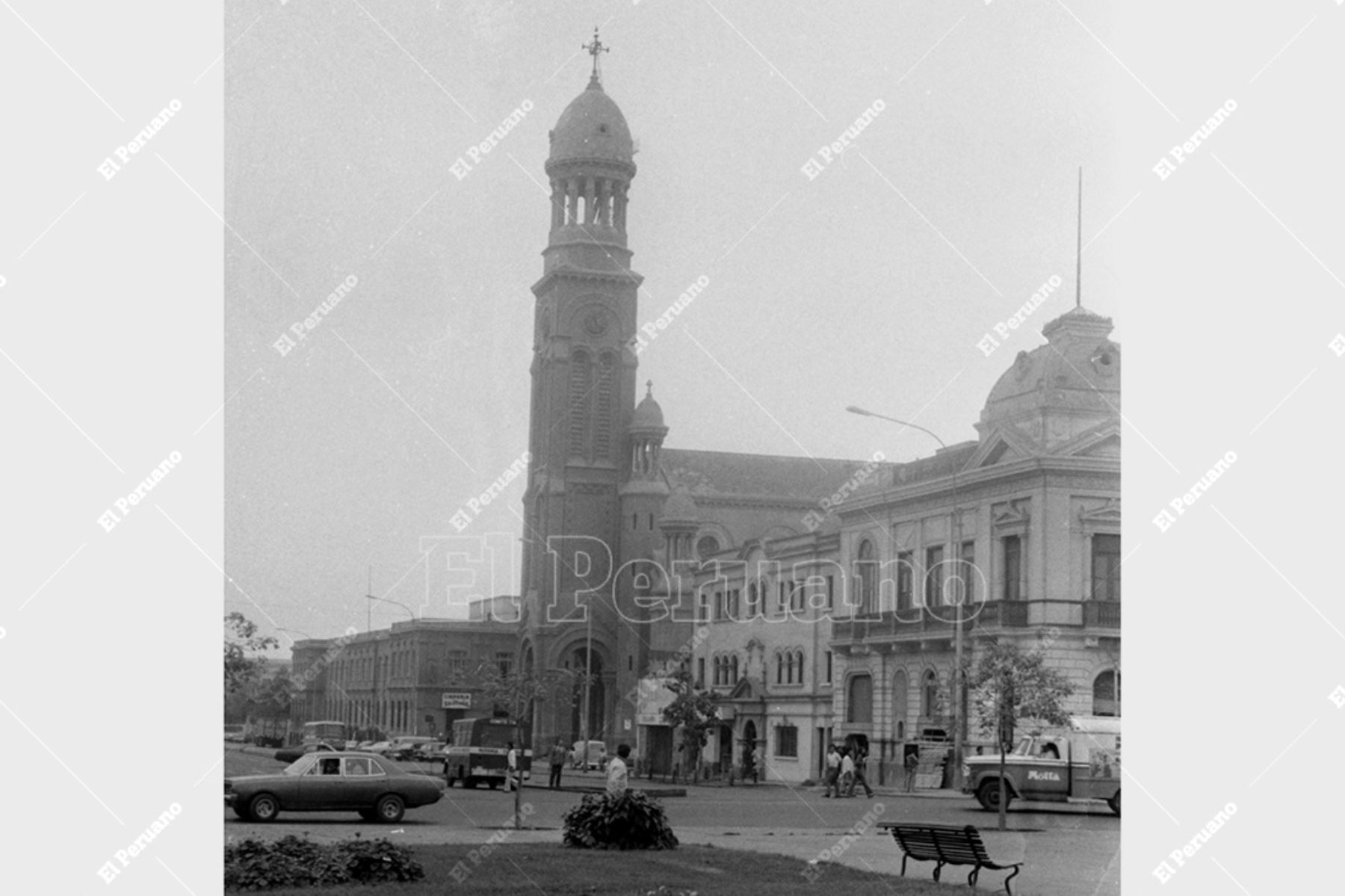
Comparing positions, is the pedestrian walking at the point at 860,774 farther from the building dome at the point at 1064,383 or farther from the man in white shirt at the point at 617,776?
the building dome at the point at 1064,383

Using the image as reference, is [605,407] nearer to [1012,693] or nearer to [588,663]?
[588,663]

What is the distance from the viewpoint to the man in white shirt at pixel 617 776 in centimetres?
1500

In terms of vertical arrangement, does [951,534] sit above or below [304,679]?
above

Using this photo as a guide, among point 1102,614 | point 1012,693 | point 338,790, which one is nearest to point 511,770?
point 338,790

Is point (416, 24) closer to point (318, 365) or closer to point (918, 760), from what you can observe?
point (318, 365)

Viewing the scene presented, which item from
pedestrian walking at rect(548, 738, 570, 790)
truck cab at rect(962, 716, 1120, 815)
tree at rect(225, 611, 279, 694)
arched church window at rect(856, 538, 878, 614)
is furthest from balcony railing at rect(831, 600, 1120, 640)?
tree at rect(225, 611, 279, 694)

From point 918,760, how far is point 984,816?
1.80 meters

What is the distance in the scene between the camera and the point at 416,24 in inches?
534

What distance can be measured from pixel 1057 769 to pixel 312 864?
28.3ft

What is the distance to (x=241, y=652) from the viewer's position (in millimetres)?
13461

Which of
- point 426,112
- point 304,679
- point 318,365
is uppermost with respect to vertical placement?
point 426,112

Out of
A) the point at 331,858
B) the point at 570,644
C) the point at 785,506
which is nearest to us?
the point at 331,858

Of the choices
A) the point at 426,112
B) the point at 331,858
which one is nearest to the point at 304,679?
the point at 331,858

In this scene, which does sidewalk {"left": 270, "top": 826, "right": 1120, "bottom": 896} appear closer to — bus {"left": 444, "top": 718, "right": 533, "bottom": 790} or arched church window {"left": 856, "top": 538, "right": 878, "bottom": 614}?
bus {"left": 444, "top": 718, "right": 533, "bottom": 790}
